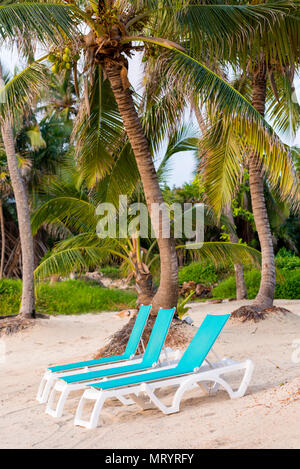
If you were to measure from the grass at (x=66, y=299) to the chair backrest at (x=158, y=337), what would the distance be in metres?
9.90

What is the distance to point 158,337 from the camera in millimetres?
5688

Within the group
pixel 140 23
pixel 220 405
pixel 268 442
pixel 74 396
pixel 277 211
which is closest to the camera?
pixel 268 442

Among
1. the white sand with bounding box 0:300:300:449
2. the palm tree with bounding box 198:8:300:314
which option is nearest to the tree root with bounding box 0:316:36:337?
the white sand with bounding box 0:300:300:449

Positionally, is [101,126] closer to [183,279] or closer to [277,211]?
[183,279]

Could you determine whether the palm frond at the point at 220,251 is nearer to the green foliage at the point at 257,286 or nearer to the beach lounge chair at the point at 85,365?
the beach lounge chair at the point at 85,365

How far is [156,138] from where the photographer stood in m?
9.39

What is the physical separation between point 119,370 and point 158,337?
0.58 metres

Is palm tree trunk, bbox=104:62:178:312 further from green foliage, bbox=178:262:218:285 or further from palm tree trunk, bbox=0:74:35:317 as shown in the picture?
green foliage, bbox=178:262:218:285

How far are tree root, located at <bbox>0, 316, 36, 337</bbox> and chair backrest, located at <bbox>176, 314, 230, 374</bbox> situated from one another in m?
6.14

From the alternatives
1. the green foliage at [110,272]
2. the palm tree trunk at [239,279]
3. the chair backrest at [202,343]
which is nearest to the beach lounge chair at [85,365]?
the chair backrest at [202,343]

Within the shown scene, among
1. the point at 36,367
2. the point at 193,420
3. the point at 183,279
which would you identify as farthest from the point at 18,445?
the point at 183,279

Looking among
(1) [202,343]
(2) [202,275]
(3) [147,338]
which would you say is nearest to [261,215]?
(3) [147,338]

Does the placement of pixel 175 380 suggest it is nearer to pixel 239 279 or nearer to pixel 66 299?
pixel 239 279
